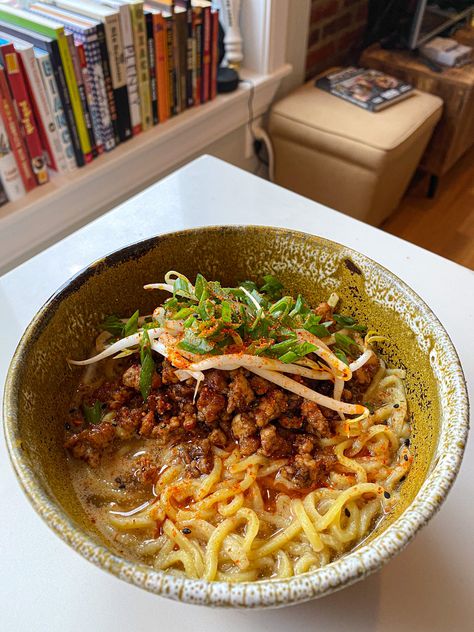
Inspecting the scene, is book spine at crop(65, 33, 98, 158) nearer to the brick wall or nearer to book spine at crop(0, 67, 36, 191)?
book spine at crop(0, 67, 36, 191)

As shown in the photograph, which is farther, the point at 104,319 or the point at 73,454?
the point at 104,319

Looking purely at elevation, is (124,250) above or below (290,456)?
above

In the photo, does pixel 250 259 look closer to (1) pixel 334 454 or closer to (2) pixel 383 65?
(1) pixel 334 454

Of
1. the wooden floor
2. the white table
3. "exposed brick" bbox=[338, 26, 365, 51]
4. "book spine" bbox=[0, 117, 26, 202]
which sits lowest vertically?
the wooden floor

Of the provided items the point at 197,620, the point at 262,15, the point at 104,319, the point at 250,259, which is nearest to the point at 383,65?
the point at 262,15

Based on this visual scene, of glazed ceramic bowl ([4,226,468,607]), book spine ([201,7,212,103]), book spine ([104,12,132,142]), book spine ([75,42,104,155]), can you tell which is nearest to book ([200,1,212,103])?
book spine ([201,7,212,103])

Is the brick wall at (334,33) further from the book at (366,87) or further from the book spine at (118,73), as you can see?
the book spine at (118,73)
